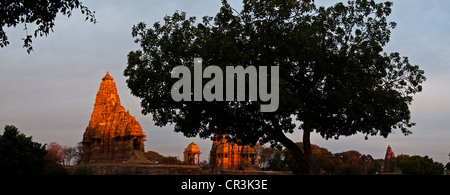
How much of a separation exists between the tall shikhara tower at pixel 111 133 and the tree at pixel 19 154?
31.5ft

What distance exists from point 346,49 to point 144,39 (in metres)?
10.1

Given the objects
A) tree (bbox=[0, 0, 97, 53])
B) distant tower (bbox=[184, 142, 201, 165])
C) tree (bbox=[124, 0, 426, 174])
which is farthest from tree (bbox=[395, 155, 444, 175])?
tree (bbox=[0, 0, 97, 53])

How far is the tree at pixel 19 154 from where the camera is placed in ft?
114

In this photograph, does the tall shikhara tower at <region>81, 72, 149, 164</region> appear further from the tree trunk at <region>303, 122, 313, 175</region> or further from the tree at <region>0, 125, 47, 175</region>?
the tree trunk at <region>303, 122, 313, 175</region>

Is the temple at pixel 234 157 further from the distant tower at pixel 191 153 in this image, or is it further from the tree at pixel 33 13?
the tree at pixel 33 13

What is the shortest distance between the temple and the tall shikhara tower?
10.4 meters

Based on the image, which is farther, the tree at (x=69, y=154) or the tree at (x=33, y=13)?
the tree at (x=69, y=154)

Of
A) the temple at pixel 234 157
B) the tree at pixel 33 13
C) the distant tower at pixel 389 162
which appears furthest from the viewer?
the distant tower at pixel 389 162

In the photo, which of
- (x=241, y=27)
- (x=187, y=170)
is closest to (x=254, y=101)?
(x=241, y=27)

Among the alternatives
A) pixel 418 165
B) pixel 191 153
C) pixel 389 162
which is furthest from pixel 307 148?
→ pixel 389 162

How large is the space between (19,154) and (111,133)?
16116 mm

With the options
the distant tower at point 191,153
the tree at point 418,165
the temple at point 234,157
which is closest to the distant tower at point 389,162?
the tree at point 418,165

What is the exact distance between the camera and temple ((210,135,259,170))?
53.6 metres

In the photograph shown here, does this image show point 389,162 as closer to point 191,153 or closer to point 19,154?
point 191,153
